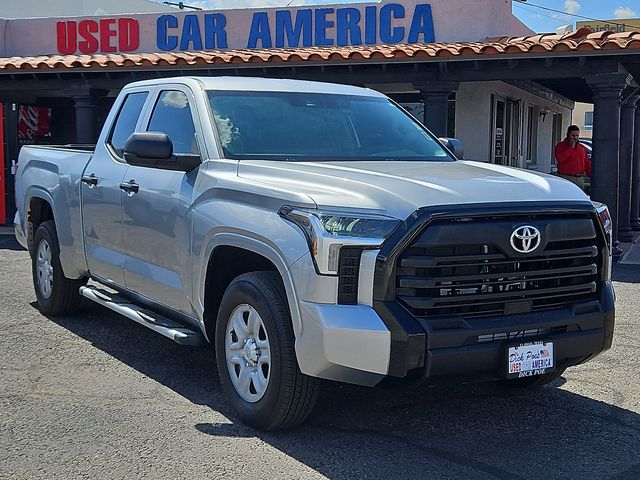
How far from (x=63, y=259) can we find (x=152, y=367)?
1566mm

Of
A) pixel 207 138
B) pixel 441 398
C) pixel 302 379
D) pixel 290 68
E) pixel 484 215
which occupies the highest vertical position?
pixel 290 68

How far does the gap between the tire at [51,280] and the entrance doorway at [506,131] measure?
907 cm

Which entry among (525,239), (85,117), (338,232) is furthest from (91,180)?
(85,117)

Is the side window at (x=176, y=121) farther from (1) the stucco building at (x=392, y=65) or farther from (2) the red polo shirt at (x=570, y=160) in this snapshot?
(2) the red polo shirt at (x=570, y=160)

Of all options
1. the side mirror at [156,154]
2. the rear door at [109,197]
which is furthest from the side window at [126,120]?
the side mirror at [156,154]

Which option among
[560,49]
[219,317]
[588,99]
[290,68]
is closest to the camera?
[219,317]

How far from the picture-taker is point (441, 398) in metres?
5.15

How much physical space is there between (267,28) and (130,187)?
1081cm

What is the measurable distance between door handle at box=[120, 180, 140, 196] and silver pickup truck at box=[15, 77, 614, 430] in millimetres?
13

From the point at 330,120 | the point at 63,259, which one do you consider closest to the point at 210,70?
the point at 63,259

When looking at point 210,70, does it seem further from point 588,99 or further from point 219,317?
point 588,99

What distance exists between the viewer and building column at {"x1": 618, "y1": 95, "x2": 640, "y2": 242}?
13383 millimetres

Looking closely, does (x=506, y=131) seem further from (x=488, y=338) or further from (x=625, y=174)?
(x=488, y=338)

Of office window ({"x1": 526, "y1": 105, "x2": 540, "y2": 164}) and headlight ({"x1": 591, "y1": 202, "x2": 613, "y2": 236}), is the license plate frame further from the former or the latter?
office window ({"x1": 526, "y1": 105, "x2": 540, "y2": 164})
